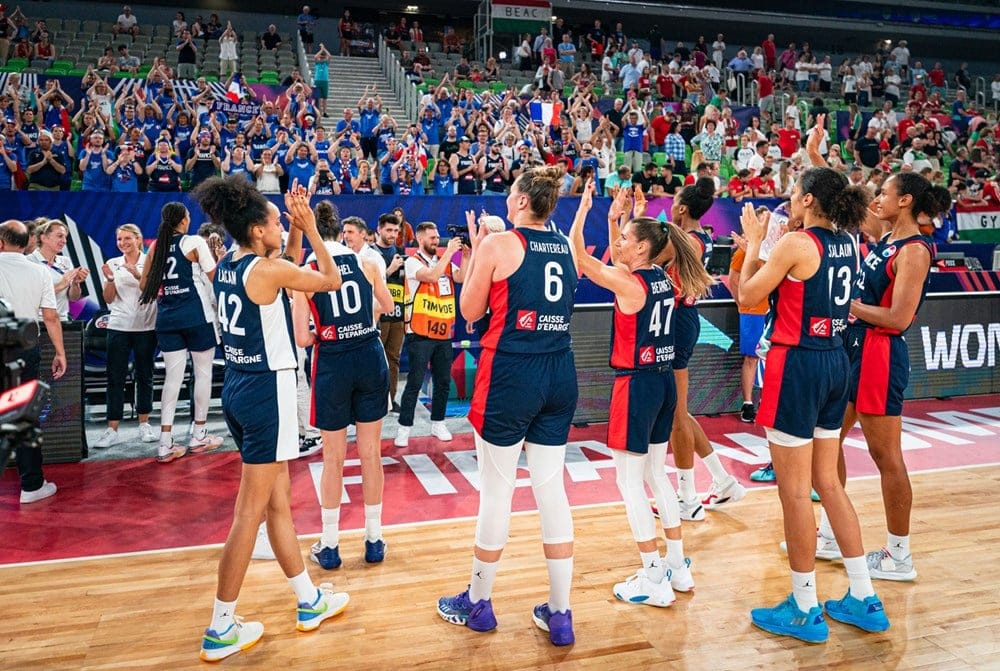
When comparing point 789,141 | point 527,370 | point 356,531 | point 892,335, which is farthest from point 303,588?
point 789,141

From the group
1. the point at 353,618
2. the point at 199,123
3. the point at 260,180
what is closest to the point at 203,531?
the point at 353,618

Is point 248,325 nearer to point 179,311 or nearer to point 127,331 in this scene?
point 179,311

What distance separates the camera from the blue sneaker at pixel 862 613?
3574 mm

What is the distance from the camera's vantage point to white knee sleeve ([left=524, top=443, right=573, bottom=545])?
342 cm

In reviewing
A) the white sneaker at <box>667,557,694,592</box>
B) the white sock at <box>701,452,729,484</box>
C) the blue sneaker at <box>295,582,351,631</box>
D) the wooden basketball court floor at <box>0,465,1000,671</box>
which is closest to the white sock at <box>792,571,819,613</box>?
the wooden basketball court floor at <box>0,465,1000,671</box>

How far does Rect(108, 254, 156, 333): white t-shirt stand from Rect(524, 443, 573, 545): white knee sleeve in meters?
4.54

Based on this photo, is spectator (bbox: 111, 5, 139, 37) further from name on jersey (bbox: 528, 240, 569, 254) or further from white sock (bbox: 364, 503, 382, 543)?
name on jersey (bbox: 528, 240, 569, 254)

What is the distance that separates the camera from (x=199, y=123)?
12375 mm

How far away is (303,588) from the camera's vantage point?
3.60 meters

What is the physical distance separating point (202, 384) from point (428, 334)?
6.51 feet

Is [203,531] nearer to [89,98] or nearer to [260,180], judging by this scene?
[260,180]

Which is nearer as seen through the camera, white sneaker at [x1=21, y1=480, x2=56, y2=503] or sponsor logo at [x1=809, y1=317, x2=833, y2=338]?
sponsor logo at [x1=809, y1=317, x2=833, y2=338]

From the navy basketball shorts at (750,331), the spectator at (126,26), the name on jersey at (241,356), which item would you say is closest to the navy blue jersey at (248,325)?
the name on jersey at (241,356)

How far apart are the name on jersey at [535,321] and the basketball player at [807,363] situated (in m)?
0.88
